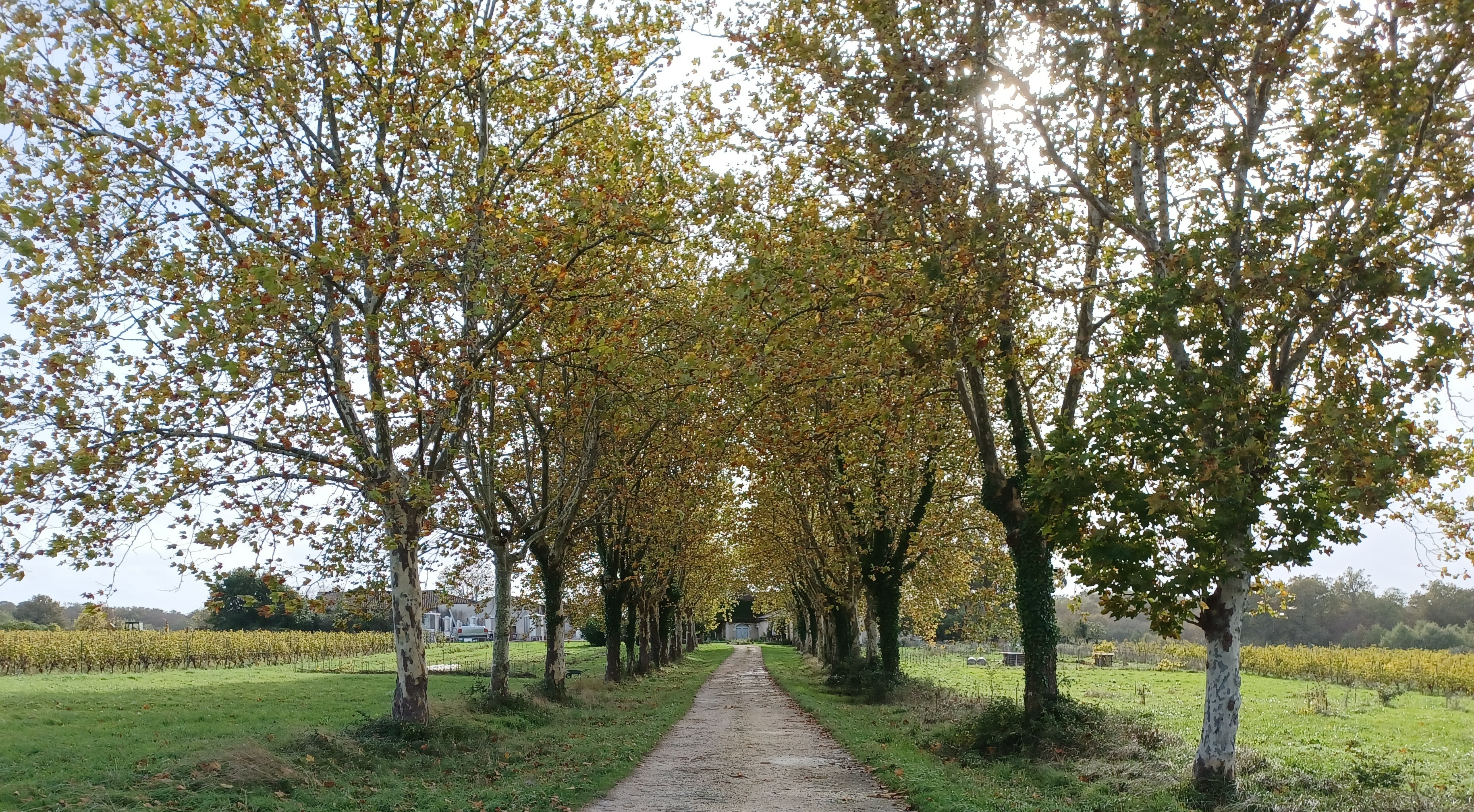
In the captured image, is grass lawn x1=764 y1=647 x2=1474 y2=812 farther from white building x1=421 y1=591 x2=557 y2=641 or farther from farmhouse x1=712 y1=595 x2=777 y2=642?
farmhouse x1=712 y1=595 x2=777 y2=642

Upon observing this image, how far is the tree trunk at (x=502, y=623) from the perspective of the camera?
794 inches

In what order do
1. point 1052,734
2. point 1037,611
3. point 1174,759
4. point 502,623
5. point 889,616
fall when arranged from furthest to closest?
point 889,616
point 502,623
point 1037,611
point 1052,734
point 1174,759

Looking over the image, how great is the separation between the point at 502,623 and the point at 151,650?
3862cm

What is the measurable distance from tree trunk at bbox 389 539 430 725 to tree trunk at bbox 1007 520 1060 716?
33.4ft

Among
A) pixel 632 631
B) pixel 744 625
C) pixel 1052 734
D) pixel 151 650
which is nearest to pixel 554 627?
pixel 1052 734

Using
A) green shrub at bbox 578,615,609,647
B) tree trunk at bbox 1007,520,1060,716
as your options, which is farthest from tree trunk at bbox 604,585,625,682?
green shrub at bbox 578,615,609,647

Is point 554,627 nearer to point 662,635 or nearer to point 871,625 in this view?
point 871,625

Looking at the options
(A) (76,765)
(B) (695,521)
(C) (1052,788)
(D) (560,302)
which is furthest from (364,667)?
(C) (1052,788)

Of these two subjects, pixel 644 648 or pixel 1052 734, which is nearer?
pixel 1052 734

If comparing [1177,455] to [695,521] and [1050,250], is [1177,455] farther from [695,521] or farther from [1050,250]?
[695,521]

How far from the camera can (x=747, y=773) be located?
13461 mm

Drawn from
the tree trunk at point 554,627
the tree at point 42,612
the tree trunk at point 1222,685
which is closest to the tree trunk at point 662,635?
the tree trunk at point 554,627

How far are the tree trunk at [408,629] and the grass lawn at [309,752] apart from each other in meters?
Answer: 0.42

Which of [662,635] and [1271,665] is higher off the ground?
[662,635]
